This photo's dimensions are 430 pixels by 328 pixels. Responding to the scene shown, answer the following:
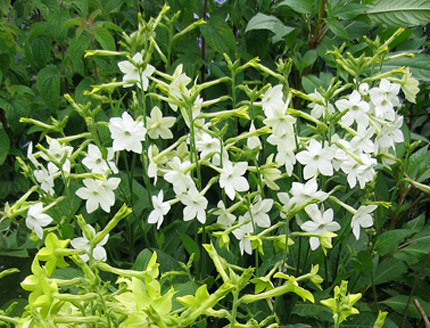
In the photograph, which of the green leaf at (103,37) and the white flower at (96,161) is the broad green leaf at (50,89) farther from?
the white flower at (96,161)

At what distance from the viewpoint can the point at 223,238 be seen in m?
1.03

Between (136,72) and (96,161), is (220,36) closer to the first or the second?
(136,72)

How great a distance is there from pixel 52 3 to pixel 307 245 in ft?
3.79

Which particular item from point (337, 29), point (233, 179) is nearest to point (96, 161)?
point (233, 179)

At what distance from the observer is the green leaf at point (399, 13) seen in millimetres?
1617

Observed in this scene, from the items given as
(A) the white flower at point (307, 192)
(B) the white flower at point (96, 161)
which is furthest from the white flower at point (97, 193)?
(A) the white flower at point (307, 192)

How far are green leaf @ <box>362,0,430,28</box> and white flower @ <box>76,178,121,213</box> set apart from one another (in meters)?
1.07

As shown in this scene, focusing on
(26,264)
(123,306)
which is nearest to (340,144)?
(123,306)

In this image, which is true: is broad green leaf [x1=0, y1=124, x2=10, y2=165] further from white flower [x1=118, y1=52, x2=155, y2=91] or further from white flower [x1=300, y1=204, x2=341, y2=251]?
white flower [x1=300, y1=204, x2=341, y2=251]

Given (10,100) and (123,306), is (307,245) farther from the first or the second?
(10,100)

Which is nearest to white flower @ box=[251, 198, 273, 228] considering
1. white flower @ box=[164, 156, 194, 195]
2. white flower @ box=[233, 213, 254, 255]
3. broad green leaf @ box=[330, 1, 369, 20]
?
white flower @ box=[233, 213, 254, 255]

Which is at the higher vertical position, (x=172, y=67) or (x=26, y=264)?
(x=172, y=67)

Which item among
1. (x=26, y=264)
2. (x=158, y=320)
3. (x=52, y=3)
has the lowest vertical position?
(x=26, y=264)

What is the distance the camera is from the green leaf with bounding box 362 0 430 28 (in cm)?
162
